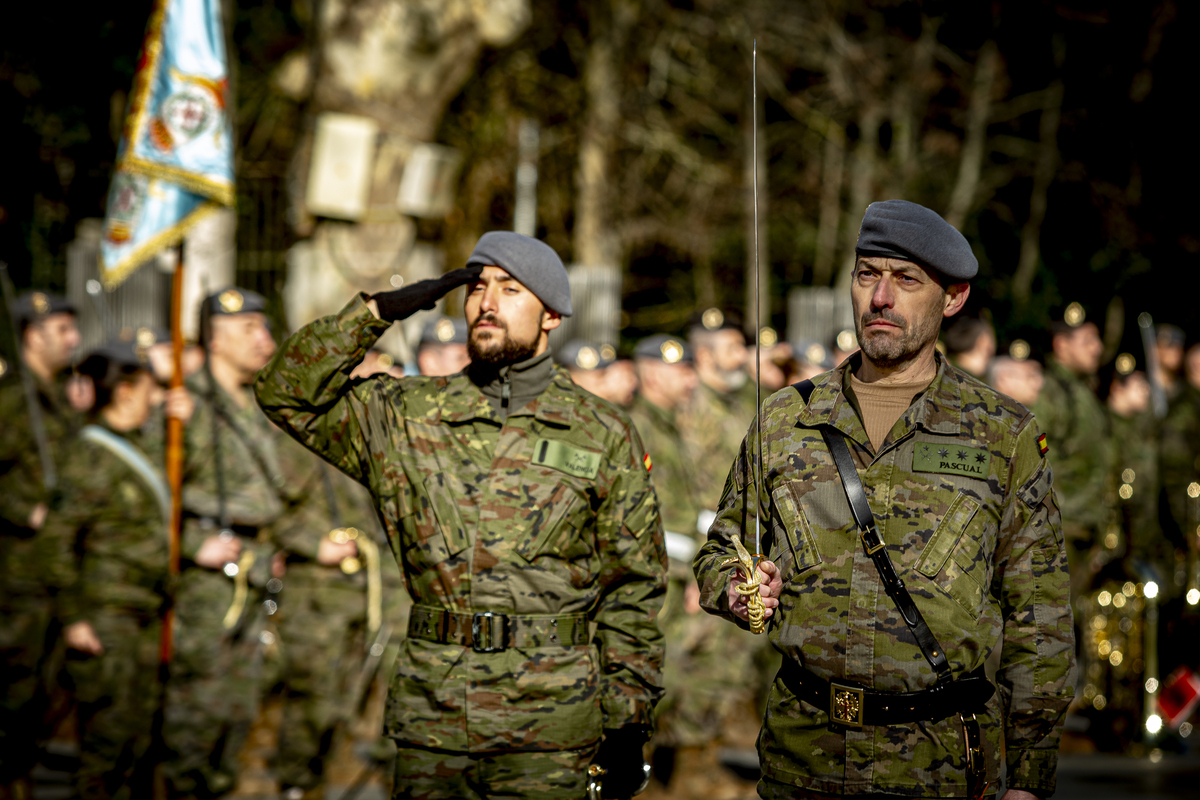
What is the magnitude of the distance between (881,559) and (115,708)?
4.80 meters

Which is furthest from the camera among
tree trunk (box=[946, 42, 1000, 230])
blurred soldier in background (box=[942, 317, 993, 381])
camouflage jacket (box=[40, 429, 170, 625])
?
tree trunk (box=[946, 42, 1000, 230])

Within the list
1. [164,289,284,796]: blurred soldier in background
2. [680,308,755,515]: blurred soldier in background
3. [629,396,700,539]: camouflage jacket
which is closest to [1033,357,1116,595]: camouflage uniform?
[680,308,755,515]: blurred soldier in background

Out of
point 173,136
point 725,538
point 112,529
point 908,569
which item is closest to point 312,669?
point 112,529

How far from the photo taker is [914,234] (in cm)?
360

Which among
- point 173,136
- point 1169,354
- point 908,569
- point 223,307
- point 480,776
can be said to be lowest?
point 480,776

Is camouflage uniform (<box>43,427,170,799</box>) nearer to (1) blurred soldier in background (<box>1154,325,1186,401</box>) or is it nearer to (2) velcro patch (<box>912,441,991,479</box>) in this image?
(2) velcro patch (<box>912,441,991,479</box>)

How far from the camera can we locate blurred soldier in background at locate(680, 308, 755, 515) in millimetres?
9328

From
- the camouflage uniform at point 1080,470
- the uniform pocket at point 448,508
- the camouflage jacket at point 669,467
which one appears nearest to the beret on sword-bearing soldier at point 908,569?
the uniform pocket at point 448,508

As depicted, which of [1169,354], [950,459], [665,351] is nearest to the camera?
[950,459]

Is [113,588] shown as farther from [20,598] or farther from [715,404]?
[715,404]

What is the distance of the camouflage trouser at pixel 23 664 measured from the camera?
295 inches

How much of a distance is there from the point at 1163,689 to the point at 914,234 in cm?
628

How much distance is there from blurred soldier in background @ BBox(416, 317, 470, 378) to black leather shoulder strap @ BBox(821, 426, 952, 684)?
12.8 ft

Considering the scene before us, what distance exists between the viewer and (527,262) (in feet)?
14.6
